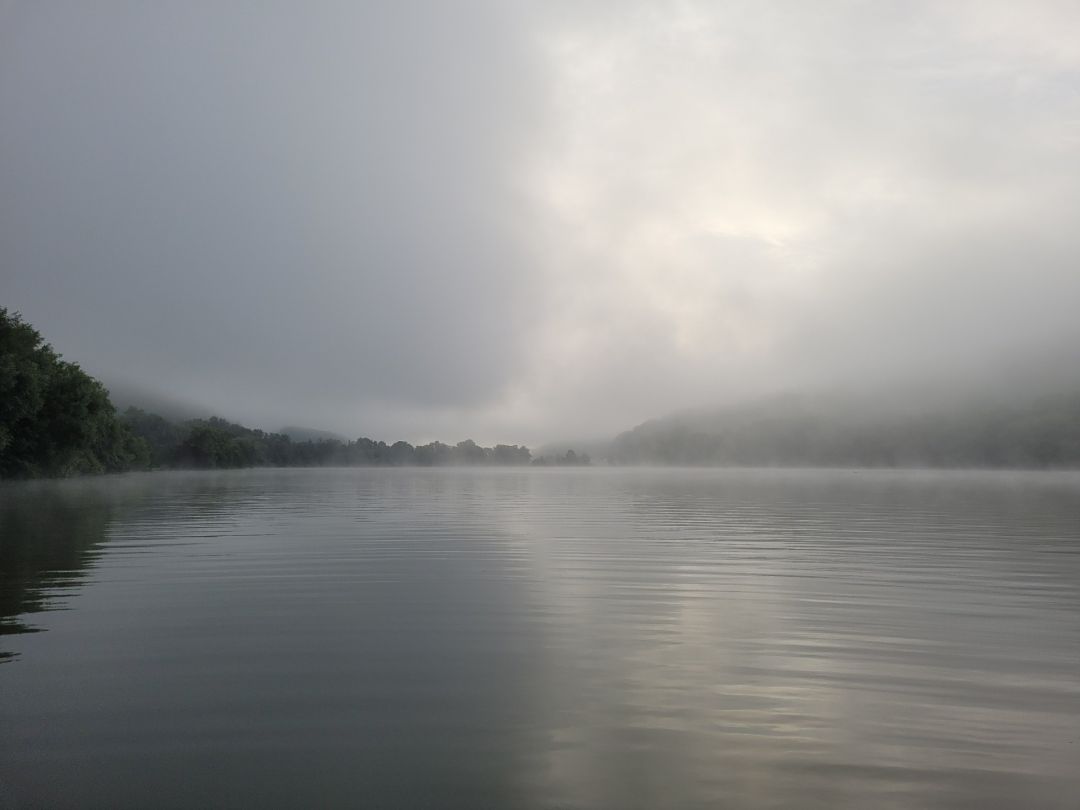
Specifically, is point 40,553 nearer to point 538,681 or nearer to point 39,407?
point 538,681

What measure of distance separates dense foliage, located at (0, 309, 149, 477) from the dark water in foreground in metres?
56.1

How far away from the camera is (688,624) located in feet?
41.3

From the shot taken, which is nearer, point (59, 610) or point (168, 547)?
point (59, 610)

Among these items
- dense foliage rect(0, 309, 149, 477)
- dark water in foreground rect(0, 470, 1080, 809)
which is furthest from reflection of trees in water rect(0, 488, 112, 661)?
dense foliage rect(0, 309, 149, 477)

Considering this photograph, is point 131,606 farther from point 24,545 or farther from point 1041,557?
point 1041,557

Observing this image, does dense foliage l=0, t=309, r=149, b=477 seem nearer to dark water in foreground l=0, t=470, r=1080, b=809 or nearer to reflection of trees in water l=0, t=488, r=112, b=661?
reflection of trees in water l=0, t=488, r=112, b=661

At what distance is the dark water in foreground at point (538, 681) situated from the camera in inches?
254

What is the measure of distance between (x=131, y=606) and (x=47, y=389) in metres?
76.8

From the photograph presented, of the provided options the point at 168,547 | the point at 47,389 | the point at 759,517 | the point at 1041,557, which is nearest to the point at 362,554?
the point at 168,547

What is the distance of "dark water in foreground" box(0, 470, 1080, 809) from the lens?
6.46 m

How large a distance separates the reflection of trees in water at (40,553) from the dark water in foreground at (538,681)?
146mm

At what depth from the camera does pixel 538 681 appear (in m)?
9.32

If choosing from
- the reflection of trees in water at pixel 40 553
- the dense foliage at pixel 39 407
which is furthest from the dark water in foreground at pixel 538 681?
the dense foliage at pixel 39 407

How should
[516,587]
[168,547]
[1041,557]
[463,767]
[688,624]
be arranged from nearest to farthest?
[463,767], [688,624], [516,587], [1041,557], [168,547]
